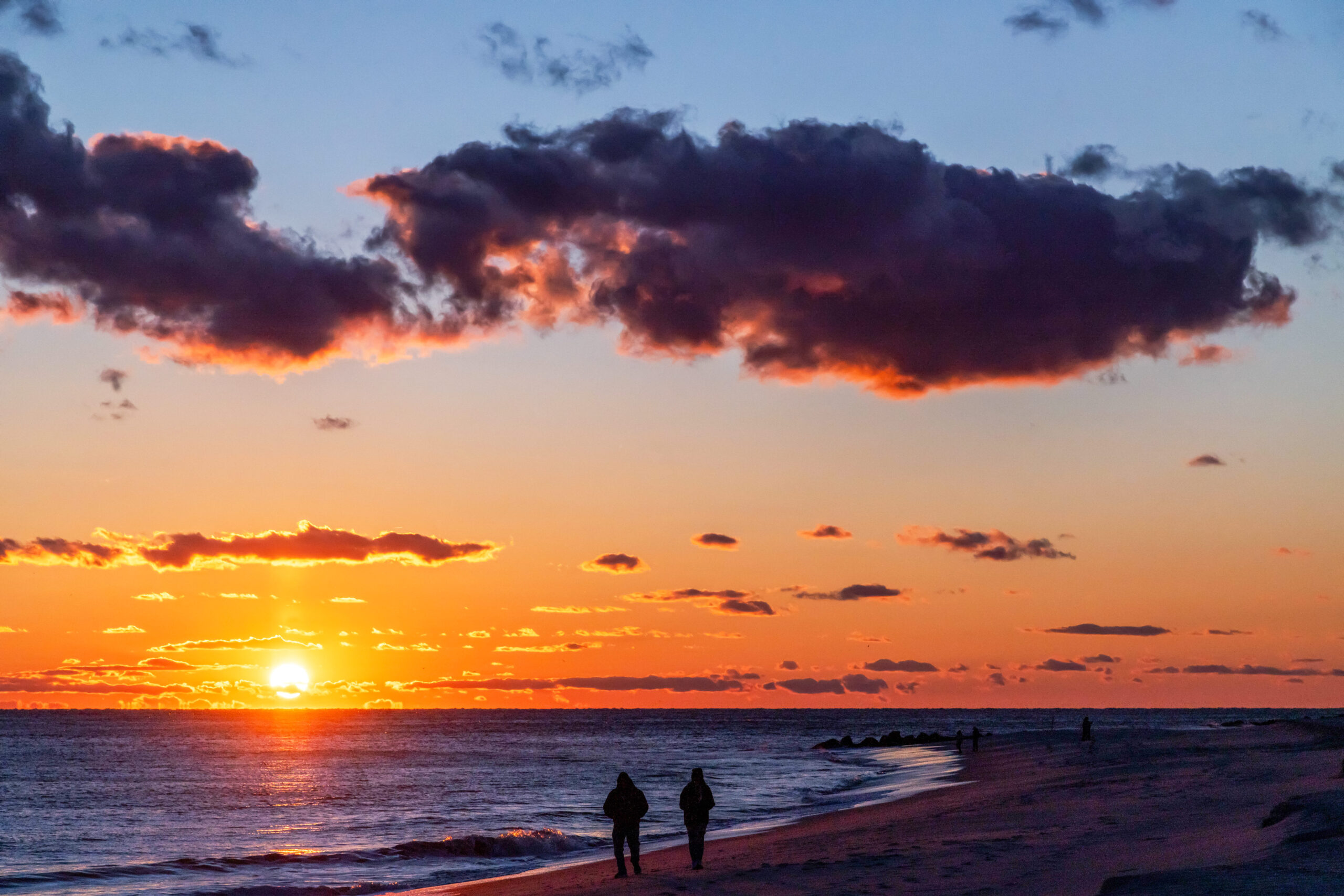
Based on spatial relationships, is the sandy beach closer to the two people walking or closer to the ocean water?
the two people walking

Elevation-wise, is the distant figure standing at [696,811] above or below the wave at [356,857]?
above

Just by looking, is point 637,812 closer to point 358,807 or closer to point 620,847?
point 620,847

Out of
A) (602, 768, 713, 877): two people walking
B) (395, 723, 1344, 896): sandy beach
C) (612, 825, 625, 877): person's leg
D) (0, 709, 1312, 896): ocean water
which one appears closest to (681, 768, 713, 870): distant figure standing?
(602, 768, 713, 877): two people walking

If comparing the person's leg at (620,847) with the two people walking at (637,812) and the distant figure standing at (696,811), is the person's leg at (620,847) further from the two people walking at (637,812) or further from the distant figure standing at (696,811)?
the distant figure standing at (696,811)

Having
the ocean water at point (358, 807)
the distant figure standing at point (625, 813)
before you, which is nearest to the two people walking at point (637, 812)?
the distant figure standing at point (625, 813)

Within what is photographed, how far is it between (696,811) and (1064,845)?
24.8ft

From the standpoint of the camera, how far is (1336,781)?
26.9m

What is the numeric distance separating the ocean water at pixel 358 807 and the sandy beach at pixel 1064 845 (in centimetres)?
701

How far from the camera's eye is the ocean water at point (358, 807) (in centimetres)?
3428

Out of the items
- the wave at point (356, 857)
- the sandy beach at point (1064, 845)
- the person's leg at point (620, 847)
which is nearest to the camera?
the sandy beach at point (1064, 845)

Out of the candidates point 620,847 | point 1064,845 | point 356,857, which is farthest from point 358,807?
point 1064,845

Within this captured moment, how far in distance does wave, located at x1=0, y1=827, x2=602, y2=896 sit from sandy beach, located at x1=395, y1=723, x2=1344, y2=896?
23.1ft

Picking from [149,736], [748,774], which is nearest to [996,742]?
[748,774]

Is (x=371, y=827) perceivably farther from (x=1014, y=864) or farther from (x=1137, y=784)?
(x=1014, y=864)
